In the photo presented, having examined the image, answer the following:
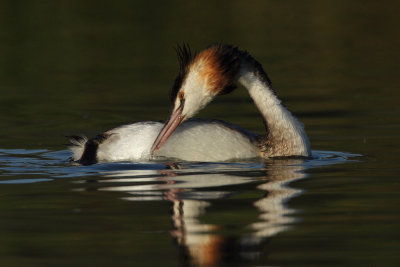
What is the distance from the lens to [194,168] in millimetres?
10281

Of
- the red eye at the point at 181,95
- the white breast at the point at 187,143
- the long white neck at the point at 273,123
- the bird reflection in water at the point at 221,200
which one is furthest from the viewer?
the long white neck at the point at 273,123

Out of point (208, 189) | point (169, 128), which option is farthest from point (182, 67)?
point (208, 189)

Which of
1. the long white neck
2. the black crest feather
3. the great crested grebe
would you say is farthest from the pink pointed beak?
the long white neck

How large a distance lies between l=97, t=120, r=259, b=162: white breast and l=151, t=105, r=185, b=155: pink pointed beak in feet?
0.18

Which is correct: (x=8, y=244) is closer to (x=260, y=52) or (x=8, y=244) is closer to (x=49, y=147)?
(x=49, y=147)

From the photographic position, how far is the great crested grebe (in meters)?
10.7

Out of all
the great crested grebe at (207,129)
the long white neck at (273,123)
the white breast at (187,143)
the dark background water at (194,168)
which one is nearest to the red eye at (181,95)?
the great crested grebe at (207,129)

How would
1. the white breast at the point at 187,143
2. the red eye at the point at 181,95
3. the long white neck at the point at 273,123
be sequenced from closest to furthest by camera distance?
the white breast at the point at 187,143 → the red eye at the point at 181,95 → the long white neck at the point at 273,123

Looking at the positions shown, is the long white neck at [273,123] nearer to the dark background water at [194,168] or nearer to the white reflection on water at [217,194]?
the white reflection on water at [217,194]

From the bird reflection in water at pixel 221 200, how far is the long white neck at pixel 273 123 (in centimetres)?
19

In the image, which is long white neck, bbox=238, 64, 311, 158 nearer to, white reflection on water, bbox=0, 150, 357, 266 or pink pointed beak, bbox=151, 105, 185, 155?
white reflection on water, bbox=0, 150, 357, 266

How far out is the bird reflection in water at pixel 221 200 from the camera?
689cm

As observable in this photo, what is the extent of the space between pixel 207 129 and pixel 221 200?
2.28 m

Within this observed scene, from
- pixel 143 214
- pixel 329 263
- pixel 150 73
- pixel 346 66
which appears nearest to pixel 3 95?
pixel 150 73
